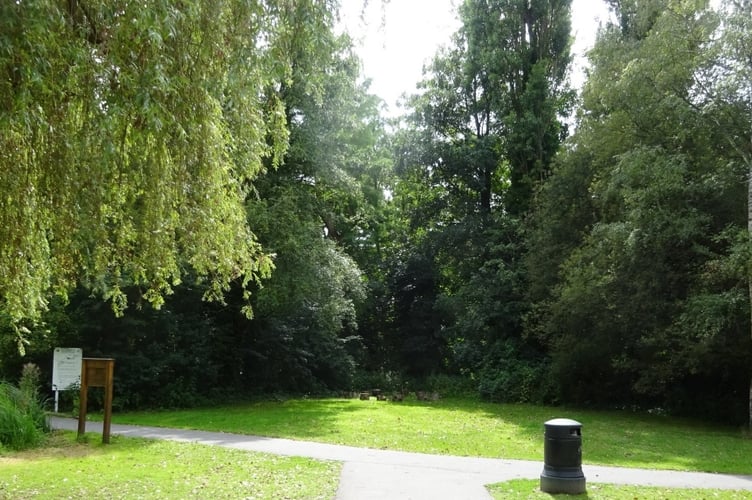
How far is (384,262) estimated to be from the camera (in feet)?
117

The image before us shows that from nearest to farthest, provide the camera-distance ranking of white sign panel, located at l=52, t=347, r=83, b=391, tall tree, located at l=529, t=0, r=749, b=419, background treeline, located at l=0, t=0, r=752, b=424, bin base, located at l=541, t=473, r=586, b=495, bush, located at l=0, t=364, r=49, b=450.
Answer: bin base, located at l=541, t=473, r=586, b=495
bush, located at l=0, t=364, r=49, b=450
white sign panel, located at l=52, t=347, r=83, b=391
tall tree, located at l=529, t=0, r=749, b=419
background treeline, located at l=0, t=0, r=752, b=424

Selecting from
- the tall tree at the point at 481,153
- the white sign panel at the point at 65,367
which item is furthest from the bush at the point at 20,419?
the tall tree at the point at 481,153

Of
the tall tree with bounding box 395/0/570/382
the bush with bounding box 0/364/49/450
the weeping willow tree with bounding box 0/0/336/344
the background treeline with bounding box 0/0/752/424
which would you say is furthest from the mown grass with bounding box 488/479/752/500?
the tall tree with bounding box 395/0/570/382

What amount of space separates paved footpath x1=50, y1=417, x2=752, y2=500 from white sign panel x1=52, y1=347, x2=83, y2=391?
20.2 ft

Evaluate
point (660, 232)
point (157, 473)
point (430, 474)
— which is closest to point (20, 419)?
point (157, 473)

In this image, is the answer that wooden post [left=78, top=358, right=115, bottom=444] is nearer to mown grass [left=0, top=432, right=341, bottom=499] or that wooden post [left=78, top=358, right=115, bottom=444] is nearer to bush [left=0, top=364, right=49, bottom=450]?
mown grass [left=0, top=432, right=341, bottom=499]

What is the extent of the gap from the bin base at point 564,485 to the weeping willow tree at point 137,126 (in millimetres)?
4657

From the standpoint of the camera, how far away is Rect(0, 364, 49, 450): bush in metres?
11.8

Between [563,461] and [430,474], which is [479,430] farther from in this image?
[563,461]

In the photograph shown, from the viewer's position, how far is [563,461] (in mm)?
8719

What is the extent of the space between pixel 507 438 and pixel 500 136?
70.9 feet

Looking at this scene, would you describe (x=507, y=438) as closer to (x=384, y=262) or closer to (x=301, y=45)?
(x=301, y=45)

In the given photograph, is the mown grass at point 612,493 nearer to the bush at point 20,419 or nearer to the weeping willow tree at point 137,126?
the weeping willow tree at point 137,126

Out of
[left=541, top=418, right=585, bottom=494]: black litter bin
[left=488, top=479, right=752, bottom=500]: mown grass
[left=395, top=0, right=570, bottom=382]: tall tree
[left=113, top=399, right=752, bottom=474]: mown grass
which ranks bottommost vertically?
[left=113, top=399, right=752, bottom=474]: mown grass
